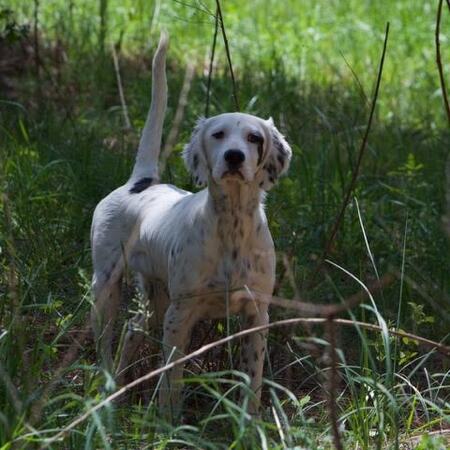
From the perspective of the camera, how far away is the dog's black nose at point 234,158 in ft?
15.4

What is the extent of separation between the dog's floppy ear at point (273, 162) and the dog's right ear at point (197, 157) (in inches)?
9.0

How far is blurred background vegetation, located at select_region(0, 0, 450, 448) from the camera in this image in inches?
183

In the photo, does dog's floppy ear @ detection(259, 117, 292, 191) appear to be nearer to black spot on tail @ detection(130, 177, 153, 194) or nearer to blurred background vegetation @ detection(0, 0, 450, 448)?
blurred background vegetation @ detection(0, 0, 450, 448)

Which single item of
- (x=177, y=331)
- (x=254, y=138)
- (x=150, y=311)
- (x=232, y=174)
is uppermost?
(x=254, y=138)

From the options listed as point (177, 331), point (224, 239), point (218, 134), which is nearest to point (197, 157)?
point (218, 134)

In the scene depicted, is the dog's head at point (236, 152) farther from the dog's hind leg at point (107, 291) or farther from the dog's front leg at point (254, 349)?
the dog's hind leg at point (107, 291)

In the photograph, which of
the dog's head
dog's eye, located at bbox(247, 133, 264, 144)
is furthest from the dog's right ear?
dog's eye, located at bbox(247, 133, 264, 144)

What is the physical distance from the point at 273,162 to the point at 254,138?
160mm

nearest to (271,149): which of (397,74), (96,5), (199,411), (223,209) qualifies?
(223,209)

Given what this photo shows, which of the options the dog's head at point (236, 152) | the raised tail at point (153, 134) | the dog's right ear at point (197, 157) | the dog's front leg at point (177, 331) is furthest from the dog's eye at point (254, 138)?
the raised tail at point (153, 134)

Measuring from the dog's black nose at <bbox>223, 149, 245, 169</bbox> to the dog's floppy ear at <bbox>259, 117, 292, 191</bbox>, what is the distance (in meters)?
0.26

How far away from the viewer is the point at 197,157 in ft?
16.5

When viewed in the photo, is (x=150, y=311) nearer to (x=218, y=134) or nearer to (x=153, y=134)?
(x=153, y=134)

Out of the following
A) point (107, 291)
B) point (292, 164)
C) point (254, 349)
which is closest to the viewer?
point (254, 349)
